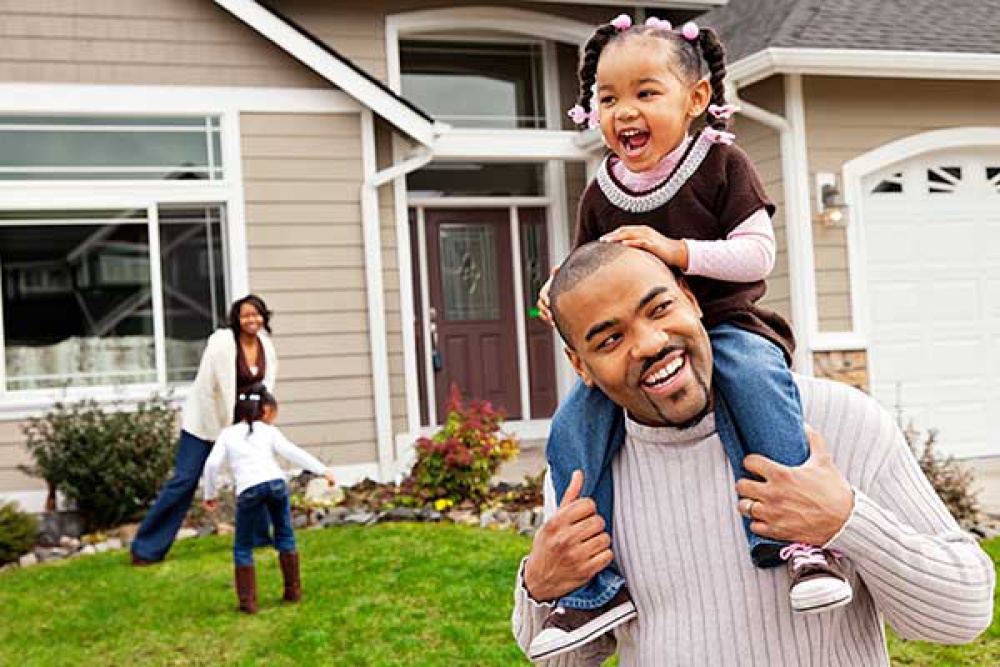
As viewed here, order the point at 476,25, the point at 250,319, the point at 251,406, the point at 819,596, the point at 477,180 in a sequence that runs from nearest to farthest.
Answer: the point at 819,596 < the point at 251,406 < the point at 250,319 < the point at 476,25 < the point at 477,180

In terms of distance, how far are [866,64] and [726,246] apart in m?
7.89

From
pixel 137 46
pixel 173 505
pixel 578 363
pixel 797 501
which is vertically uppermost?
pixel 137 46

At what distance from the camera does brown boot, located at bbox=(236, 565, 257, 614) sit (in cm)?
564

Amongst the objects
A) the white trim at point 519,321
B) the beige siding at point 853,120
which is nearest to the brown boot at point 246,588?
the beige siding at point 853,120

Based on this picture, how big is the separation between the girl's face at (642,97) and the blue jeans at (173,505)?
537 cm

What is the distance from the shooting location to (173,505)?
6.84 meters

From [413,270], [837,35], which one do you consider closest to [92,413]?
[413,270]

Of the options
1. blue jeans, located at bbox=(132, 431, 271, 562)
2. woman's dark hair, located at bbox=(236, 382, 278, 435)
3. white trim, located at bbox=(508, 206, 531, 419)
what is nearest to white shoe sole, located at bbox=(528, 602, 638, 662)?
woman's dark hair, located at bbox=(236, 382, 278, 435)

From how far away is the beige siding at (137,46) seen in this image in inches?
346

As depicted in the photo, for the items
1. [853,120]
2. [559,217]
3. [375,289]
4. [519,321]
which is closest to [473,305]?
[519,321]

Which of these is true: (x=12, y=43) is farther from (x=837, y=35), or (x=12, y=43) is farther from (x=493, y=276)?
(x=837, y=35)

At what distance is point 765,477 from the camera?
5.31 feet

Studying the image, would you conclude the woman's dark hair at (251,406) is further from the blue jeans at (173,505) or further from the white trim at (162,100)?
the white trim at (162,100)

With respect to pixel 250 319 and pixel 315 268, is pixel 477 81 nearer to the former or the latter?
pixel 315 268
